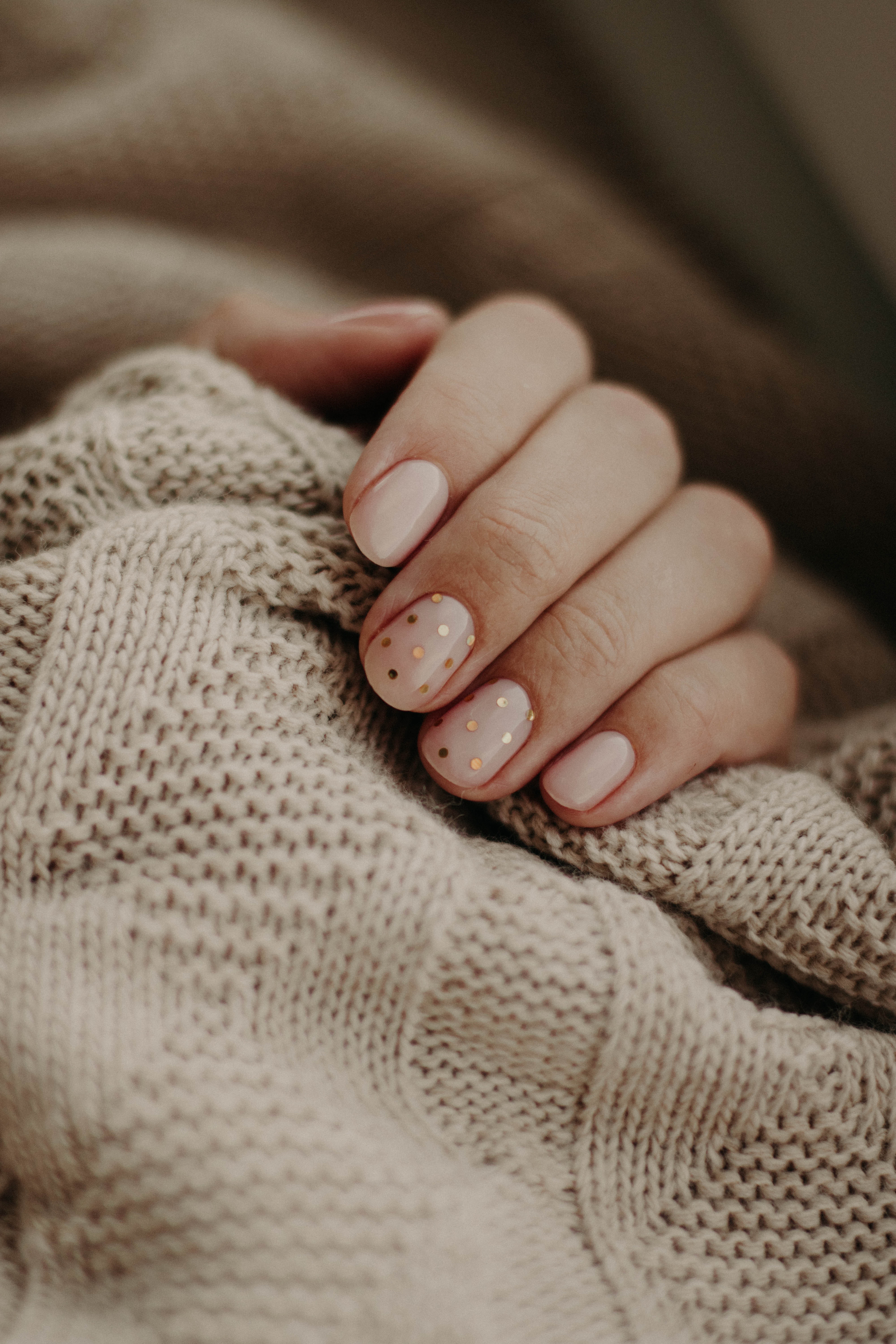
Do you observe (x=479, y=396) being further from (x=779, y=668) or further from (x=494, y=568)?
(x=779, y=668)

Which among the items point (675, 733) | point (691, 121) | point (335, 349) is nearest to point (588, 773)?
point (675, 733)

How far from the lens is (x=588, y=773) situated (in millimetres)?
610

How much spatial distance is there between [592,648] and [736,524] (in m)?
0.23

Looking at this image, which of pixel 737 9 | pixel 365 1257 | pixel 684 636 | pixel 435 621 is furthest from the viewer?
pixel 737 9

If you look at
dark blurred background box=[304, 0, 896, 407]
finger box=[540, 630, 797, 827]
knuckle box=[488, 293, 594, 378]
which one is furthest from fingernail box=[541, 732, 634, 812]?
dark blurred background box=[304, 0, 896, 407]

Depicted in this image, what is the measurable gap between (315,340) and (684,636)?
0.40 meters

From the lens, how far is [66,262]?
93 cm

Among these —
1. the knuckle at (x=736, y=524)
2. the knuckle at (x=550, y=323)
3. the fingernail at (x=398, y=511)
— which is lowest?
the fingernail at (x=398, y=511)

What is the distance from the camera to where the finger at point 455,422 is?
23.8 inches

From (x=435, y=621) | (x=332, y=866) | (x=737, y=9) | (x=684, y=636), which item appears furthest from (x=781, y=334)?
(x=332, y=866)

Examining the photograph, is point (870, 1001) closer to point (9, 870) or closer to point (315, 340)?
point (9, 870)

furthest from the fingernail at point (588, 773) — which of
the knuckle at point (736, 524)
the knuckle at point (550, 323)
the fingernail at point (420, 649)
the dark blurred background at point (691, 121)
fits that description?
the dark blurred background at point (691, 121)

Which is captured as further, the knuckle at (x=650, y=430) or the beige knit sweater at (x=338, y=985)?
the knuckle at (x=650, y=430)

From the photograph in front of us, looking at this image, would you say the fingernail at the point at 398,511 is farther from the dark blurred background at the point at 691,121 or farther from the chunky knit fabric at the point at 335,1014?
the dark blurred background at the point at 691,121
